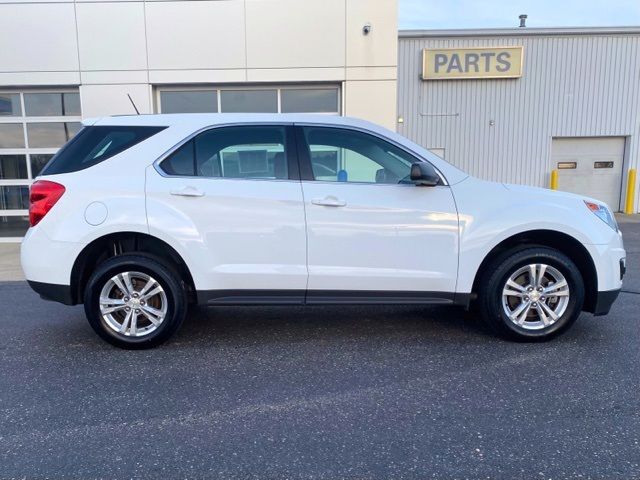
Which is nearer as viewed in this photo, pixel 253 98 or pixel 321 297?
pixel 321 297

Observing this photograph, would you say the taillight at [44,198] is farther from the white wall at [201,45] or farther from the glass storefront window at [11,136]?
the glass storefront window at [11,136]

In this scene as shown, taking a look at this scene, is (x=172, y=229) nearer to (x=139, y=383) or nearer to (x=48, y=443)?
(x=139, y=383)

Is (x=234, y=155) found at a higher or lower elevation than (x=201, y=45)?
lower

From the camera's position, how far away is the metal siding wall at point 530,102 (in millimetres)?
14016

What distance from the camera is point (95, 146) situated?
3873mm

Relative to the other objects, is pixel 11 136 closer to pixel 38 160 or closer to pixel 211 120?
pixel 38 160

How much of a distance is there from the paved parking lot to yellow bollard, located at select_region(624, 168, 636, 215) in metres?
12.1

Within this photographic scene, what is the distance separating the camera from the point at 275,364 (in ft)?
11.9

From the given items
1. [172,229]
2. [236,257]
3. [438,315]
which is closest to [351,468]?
[236,257]

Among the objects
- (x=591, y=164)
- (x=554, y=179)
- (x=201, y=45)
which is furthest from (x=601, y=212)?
(x=591, y=164)

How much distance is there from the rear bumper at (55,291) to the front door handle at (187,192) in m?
1.16

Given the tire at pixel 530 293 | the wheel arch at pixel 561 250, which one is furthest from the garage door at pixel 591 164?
the tire at pixel 530 293

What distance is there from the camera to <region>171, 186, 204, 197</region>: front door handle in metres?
3.71

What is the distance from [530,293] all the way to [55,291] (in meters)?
3.83
